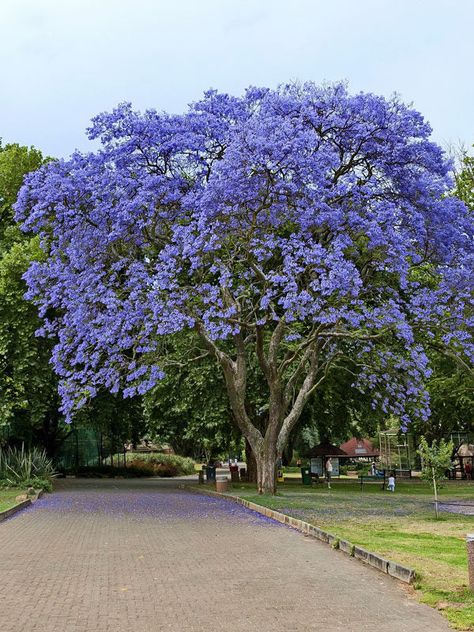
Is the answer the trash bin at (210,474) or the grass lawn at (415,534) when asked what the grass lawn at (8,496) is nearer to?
the grass lawn at (415,534)

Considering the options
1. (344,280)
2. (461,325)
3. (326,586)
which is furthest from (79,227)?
(326,586)

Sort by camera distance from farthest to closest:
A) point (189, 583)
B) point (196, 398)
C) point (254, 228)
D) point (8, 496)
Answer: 1. point (196, 398)
2. point (8, 496)
3. point (254, 228)
4. point (189, 583)

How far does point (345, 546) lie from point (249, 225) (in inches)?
408

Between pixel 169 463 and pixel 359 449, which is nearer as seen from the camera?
pixel 359 449

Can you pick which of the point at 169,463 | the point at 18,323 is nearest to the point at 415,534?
the point at 18,323

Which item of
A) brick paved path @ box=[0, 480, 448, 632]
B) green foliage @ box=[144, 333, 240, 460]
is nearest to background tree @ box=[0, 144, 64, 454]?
green foliage @ box=[144, 333, 240, 460]

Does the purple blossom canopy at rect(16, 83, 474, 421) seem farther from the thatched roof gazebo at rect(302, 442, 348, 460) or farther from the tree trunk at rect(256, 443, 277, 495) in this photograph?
Answer: the thatched roof gazebo at rect(302, 442, 348, 460)

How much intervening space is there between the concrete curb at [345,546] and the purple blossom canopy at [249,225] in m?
4.94

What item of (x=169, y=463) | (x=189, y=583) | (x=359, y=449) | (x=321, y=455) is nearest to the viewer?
(x=189, y=583)

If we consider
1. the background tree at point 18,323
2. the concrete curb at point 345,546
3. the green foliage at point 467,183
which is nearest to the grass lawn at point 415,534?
the concrete curb at point 345,546

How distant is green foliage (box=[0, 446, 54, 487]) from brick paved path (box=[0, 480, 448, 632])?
10.7m

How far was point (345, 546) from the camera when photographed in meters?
11.1

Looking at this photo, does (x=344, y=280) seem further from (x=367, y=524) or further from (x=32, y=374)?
(x=32, y=374)

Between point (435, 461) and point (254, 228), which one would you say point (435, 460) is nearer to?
point (435, 461)
